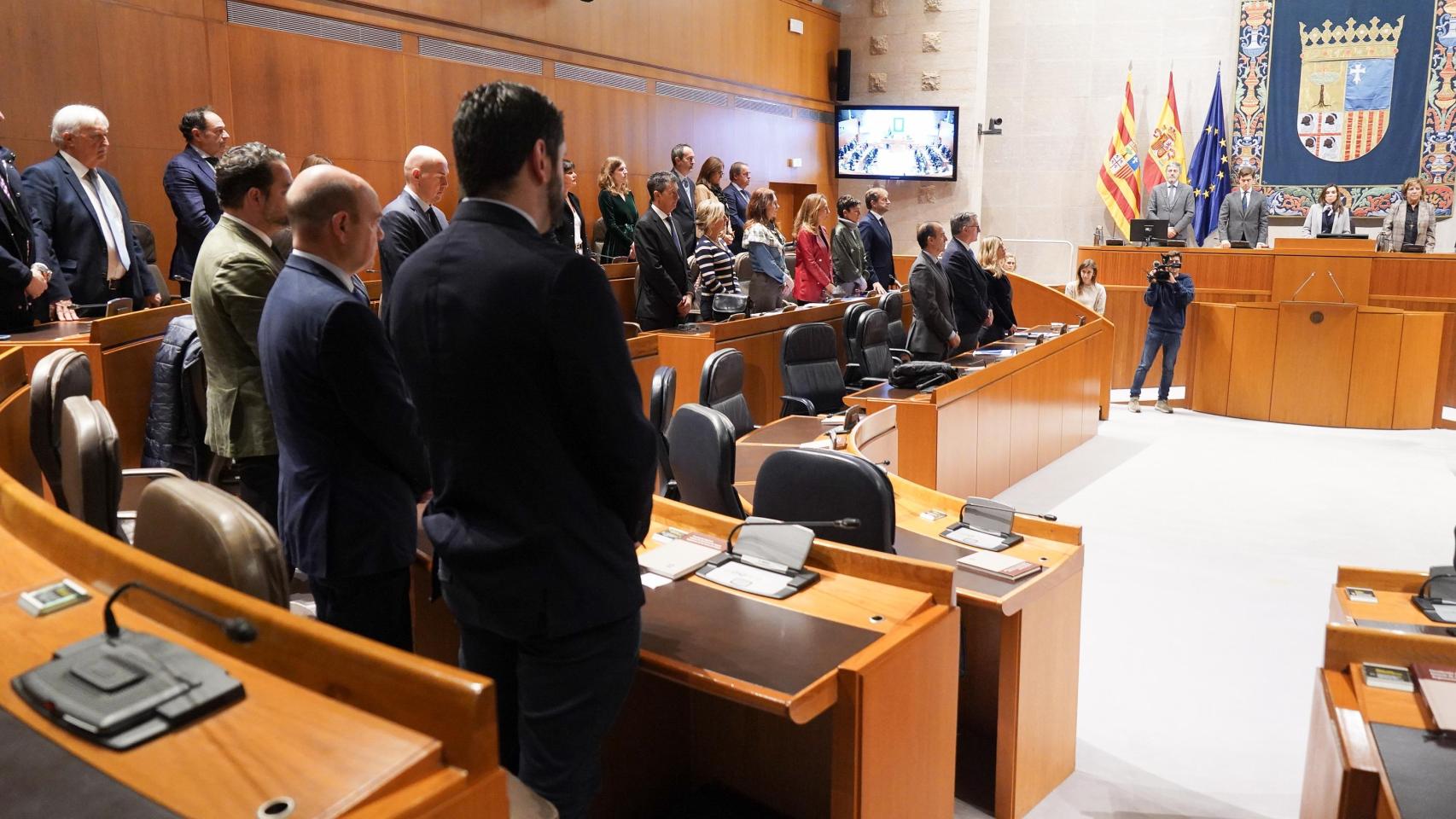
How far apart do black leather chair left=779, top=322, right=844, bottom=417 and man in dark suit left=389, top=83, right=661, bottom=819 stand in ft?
13.3

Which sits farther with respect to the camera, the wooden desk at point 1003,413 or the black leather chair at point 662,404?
the wooden desk at point 1003,413

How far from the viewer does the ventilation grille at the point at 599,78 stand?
893cm

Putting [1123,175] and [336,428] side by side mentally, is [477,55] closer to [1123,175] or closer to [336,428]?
[336,428]

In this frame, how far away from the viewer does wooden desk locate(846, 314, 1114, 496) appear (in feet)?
16.5

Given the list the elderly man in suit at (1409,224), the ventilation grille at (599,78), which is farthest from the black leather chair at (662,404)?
the elderly man in suit at (1409,224)

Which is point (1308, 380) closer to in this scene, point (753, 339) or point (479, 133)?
point (753, 339)

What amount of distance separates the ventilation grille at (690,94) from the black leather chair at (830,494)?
26.1ft

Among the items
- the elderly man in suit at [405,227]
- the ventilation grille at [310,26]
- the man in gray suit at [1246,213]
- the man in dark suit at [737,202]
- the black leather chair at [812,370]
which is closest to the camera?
the elderly man in suit at [405,227]

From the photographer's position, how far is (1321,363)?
8117 millimetres

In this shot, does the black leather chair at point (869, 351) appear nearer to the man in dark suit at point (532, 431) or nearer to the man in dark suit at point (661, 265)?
the man in dark suit at point (661, 265)

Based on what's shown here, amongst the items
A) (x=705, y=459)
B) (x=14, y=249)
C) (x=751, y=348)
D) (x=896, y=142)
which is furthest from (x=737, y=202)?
(x=705, y=459)

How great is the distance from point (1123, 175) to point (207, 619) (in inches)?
492

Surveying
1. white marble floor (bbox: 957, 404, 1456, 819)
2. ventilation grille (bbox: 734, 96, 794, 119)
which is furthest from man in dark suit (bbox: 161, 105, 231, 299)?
ventilation grille (bbox: 734, 96, 794, 119)

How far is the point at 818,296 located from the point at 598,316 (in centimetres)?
659
